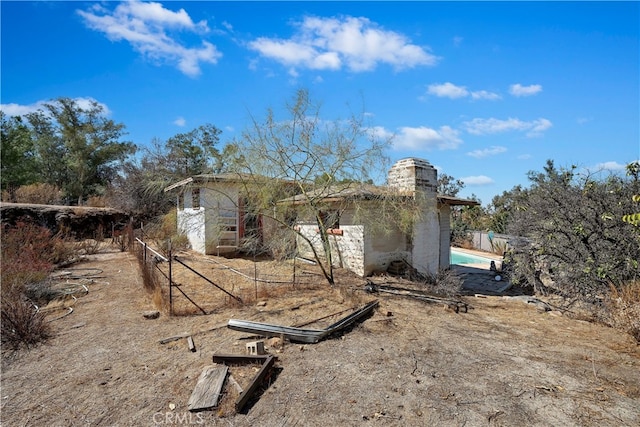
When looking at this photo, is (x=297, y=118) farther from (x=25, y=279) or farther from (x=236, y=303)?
(x=25, y=279)

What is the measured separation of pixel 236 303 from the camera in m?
6.90

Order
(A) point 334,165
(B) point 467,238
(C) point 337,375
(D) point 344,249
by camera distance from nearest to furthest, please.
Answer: (C) point 337,375, (A) point 334,165, (D) point 344,249, (B) point 467,238

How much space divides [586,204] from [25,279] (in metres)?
12.5

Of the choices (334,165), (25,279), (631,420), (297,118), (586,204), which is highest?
(297,118)

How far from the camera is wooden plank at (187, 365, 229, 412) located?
3.42 metres

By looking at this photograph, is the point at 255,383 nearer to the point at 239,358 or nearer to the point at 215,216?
the point at 239,358

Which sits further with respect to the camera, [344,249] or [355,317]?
[344,249]

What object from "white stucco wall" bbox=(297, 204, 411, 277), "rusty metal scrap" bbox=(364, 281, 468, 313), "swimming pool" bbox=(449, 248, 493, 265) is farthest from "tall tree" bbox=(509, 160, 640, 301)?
"swimming pool" bbox=(449, 248, 493, 265)

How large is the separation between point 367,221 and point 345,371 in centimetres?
566

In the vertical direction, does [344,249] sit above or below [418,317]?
above

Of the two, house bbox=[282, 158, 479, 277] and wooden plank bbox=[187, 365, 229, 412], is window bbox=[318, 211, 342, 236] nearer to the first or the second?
house bbox=[282, 158, 479, 277]

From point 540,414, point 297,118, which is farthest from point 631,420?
point 297,118

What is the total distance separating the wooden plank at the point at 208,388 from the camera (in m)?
3.42

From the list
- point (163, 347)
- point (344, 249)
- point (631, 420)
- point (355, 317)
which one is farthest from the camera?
point (344, 249)
